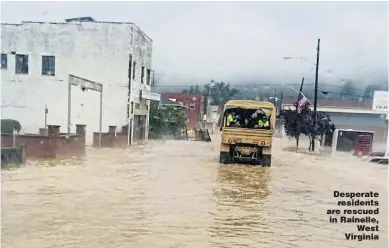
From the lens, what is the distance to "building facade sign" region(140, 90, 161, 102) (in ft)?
35.7

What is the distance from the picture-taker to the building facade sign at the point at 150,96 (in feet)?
35.7

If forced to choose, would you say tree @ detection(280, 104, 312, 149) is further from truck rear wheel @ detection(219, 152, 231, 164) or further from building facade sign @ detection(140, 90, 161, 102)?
building facade sign @ detection(140, 90, 161, 102)

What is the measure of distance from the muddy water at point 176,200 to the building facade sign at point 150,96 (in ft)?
4.85

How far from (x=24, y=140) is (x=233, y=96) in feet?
14.7

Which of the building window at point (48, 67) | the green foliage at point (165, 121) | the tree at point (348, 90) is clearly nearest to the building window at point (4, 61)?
the building window at point (48, 67)

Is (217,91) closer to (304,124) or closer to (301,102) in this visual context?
(301,102)

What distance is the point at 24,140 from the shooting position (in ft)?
36.6

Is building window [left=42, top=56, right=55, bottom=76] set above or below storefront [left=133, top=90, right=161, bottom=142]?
above

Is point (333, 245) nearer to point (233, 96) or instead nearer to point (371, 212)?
point (371, 212)

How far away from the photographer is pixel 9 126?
34.1 feet

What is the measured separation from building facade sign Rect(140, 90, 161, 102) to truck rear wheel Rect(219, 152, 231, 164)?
2.24m

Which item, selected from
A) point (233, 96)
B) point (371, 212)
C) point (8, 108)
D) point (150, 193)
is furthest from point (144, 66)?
point (371, 212)

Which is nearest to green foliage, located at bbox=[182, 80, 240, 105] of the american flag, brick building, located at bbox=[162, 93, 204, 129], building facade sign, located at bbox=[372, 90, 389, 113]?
brick building, located at bbox=[162, 93, 204, 129]

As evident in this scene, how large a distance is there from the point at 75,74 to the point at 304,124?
508 cm
